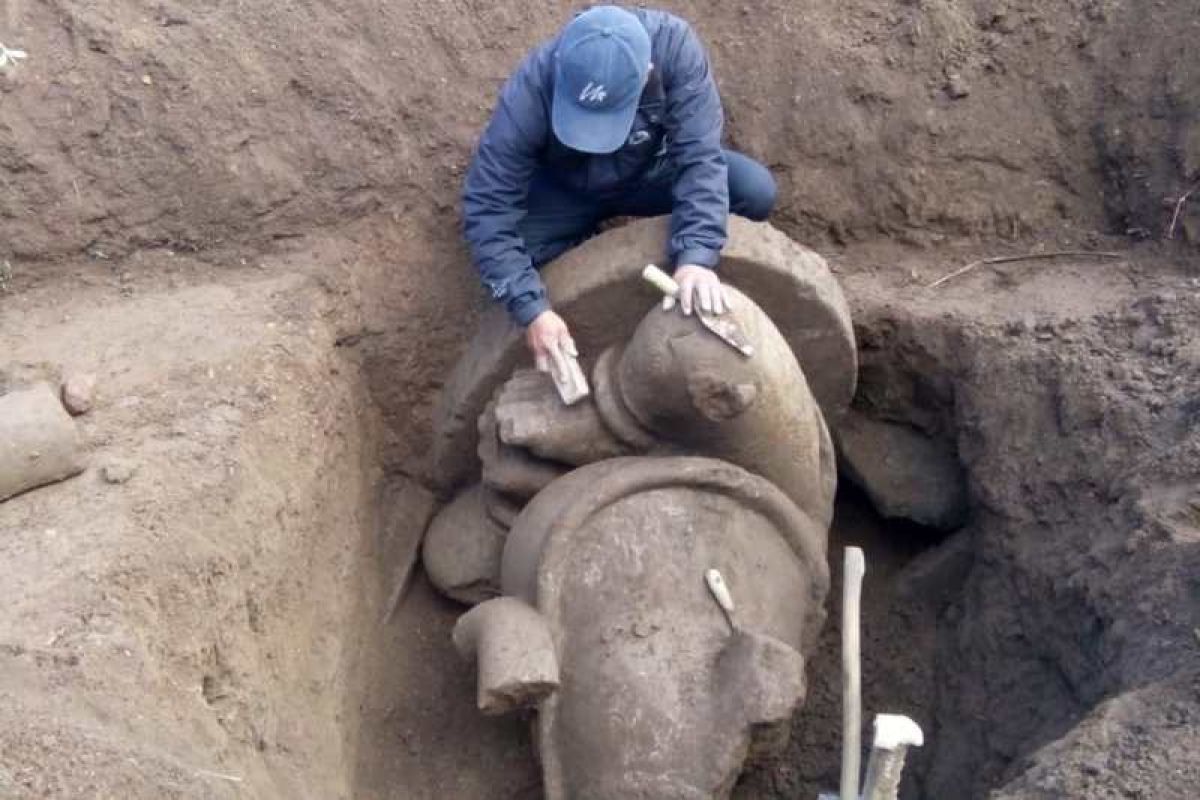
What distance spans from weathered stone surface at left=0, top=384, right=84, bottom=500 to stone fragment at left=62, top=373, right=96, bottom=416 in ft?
0.55

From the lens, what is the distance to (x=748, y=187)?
4.39m

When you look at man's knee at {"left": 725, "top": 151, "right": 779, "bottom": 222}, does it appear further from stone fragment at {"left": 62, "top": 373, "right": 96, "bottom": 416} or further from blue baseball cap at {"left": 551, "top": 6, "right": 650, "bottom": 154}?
stone fragment at {"left": 62, "top": 373, "right": 96, "bottom": 416}

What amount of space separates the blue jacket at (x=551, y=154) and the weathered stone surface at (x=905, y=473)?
98 cm

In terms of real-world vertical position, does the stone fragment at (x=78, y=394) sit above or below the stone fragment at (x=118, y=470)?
above

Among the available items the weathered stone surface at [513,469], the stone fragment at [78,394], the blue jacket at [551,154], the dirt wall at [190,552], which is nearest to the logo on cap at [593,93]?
the blue jacket at [551,154]

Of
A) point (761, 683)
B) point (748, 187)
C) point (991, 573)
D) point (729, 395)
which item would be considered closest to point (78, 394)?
point (729, 395)

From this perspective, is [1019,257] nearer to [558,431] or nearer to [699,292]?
[699,292]

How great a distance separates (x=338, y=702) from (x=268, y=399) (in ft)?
2.87

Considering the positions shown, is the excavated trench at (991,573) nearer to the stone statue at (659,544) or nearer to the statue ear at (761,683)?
the stone statue at (659,544)

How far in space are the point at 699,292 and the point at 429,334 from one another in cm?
118

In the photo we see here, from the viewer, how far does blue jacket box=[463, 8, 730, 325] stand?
12.8 ft

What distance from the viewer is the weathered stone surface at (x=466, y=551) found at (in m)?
4.27

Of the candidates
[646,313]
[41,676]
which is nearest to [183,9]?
[646,313]

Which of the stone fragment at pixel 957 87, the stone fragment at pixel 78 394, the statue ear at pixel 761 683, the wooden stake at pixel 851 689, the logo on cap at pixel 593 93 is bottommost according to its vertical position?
the statue ear at pixel 761 683
